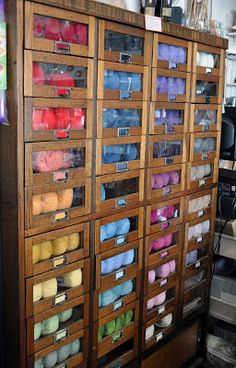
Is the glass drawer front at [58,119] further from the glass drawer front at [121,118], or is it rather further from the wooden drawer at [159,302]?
the wooden drawer at [159,302]

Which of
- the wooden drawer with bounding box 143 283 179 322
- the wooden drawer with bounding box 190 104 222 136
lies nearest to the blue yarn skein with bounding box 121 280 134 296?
the wooden drawer with bounding box 143 283 179 322

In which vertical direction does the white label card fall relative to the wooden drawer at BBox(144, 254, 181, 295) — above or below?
above

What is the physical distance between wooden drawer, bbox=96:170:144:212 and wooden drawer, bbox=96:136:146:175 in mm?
30

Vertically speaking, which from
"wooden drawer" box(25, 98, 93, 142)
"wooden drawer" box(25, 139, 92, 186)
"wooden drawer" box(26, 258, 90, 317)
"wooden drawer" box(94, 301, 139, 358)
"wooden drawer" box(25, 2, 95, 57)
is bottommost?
"wooden drawer" box(94, 301, 139, 358)

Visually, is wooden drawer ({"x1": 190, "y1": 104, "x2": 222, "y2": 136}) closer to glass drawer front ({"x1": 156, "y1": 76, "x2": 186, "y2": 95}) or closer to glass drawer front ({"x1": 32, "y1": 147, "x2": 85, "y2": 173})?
glass drawer front ({"x1": 156, "y1": 76, "x2": 186, "y2": 95})

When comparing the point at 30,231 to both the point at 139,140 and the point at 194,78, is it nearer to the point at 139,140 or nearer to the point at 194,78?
the point at 139,140

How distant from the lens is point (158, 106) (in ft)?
6.46

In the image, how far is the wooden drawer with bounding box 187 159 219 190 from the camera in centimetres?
228

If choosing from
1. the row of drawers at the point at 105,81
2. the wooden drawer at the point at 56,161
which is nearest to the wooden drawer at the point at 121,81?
the row of drawers at the point at 105,81

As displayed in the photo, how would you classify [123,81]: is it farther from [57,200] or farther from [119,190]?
[57,200]

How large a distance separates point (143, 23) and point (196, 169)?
89 centimetres

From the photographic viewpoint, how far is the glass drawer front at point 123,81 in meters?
1.72

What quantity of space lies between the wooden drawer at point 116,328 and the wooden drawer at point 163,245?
0.80 ft

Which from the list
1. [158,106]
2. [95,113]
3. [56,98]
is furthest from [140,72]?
[56,98]
